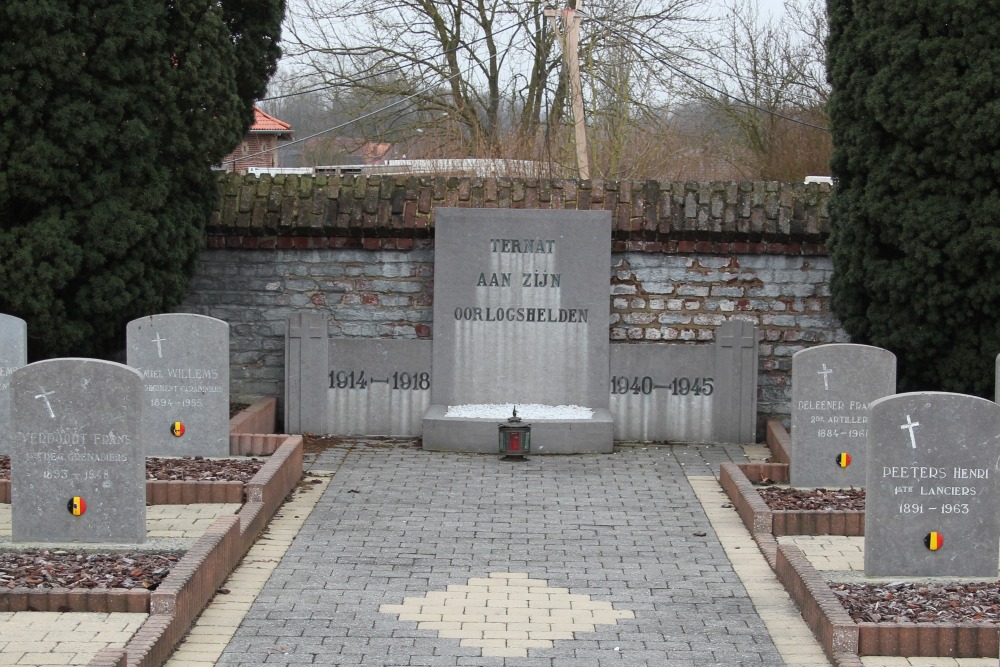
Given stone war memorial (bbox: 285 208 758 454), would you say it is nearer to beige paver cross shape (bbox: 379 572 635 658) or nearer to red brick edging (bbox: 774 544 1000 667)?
beige paver cross shape (bbox: 379 572 635 658)

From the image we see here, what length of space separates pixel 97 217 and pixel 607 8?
654 inches

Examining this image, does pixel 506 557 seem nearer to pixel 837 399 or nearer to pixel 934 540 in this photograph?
pixel 934 540

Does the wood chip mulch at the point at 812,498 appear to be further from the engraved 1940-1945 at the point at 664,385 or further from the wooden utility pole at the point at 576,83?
the wooden utility pole at the point at 576,83

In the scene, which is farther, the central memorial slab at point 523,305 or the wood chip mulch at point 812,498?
the central memorial slab at point 523,305

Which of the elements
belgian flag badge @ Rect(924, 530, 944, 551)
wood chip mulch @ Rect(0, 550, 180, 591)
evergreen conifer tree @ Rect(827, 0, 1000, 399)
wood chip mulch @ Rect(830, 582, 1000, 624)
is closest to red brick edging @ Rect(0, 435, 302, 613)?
wood chip mulch @ Rect(0, 550, 180, 591)

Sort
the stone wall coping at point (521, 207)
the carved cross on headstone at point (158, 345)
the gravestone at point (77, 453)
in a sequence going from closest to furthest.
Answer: the gravestone at point (77, 453) < the carved cross on headstone at point (158, 345) < the stone wall coping at point (521, 207)

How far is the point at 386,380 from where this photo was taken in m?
12.8

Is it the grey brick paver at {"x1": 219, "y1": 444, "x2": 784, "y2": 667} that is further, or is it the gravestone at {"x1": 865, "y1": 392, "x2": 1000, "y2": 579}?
the gravestone at {"x1": 865, "y1": 392, "x2": 1000, "y2": 579}

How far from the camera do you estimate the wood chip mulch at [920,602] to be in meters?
6.47

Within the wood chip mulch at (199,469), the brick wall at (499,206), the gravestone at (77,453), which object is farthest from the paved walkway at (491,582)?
the brick wall at (499,206)

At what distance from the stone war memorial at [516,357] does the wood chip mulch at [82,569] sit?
527cm

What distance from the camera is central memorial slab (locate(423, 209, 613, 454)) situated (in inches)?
499

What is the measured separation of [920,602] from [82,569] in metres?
4.69

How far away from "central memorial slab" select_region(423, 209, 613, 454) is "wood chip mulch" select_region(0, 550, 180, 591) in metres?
5.49
